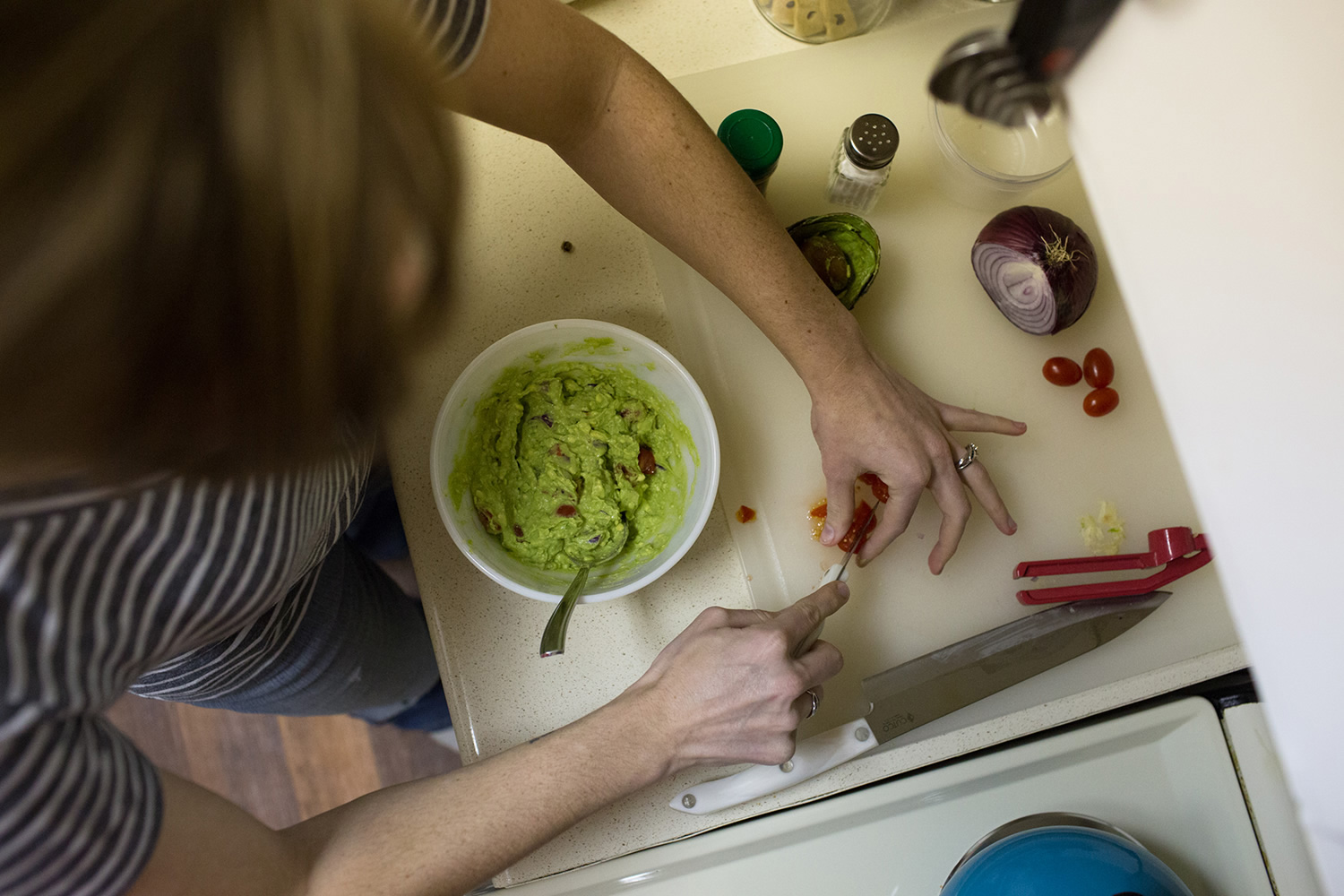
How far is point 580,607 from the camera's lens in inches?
35.0

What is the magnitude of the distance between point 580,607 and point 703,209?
1.52 feet

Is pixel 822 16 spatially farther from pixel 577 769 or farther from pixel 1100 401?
pixel 577 769

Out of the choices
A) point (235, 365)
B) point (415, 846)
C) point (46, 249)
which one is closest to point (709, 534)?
point (415, 846)

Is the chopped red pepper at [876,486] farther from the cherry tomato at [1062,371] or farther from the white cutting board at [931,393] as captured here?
the cherry tomato at [1062,371]

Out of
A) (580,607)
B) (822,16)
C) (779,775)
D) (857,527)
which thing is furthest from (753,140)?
(779,775)

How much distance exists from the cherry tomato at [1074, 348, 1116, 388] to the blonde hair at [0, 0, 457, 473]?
813mm

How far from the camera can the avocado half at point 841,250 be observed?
0.93 m

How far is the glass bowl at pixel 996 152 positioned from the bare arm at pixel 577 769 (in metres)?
0.59

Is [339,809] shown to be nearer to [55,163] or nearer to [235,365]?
[235,365]

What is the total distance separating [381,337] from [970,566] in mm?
730

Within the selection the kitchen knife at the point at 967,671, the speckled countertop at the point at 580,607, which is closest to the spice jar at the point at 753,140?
the speckled countertop at the point at 580,607

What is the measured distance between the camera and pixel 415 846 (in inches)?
28.8

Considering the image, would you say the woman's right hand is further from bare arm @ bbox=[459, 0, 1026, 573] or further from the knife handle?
bare arm @ bbox=[459, 0, 1026, 573]

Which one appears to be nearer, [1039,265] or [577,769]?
[577,769]
